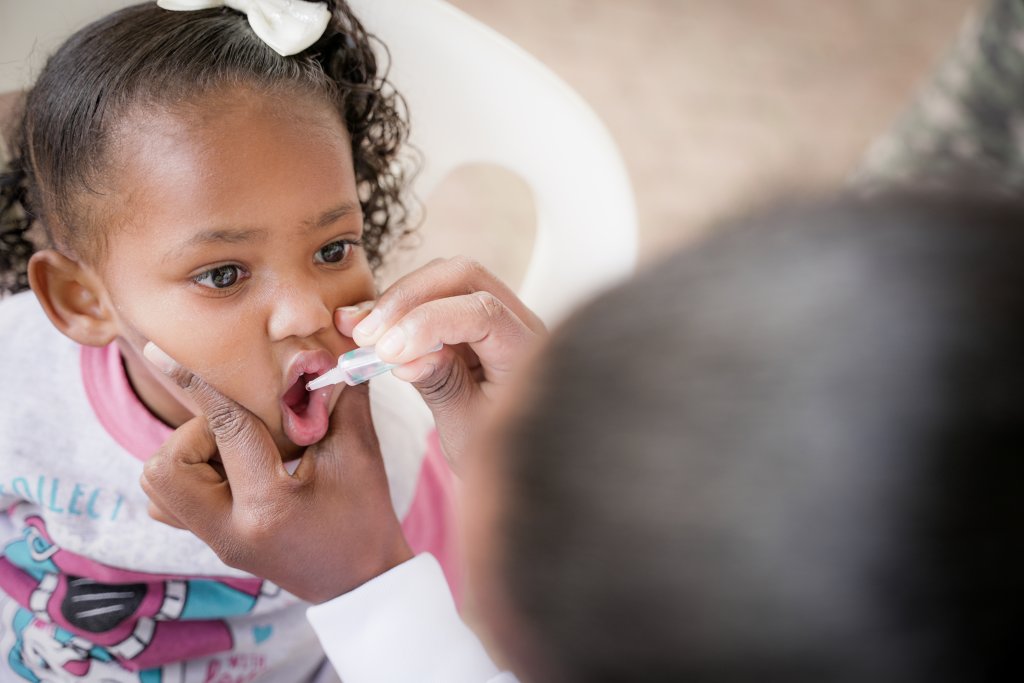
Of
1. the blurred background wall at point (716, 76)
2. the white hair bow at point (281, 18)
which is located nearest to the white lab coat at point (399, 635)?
the white hair bow at point (281, 18)

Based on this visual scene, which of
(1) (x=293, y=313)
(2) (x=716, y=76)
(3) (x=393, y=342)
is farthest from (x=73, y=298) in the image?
(2) (x=716, y=76)

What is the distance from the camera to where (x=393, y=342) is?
79 cm

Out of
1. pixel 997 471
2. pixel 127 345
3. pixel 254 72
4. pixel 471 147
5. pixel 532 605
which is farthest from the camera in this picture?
pixel 471 147

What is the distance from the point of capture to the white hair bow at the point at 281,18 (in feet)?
2.92

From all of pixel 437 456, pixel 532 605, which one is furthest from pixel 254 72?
pixel 532 605

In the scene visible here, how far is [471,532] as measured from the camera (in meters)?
0.54

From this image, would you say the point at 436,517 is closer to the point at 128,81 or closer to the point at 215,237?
the point at 215,237

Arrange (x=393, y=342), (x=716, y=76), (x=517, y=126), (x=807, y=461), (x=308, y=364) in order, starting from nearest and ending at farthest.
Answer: (x=807, y=461) < (x=393, y=342) < (x=308, y=364) < (x=517, y=126) < (x=716, y=76)

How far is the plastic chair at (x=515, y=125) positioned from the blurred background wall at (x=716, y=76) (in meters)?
0.89

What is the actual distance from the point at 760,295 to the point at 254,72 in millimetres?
659

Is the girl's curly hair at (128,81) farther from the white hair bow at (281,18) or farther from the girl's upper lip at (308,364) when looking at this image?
the girl's upper lip at (308,364)

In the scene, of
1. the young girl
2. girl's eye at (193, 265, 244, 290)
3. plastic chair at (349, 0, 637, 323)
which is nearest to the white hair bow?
the young girl

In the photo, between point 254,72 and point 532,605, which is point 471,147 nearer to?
point 254,72

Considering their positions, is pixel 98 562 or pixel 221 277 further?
pixel 98 562
